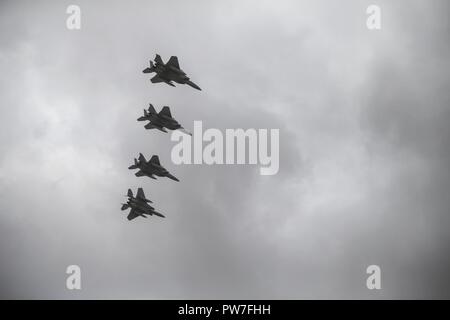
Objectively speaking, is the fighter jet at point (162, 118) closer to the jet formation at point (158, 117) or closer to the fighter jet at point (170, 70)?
the jet formation at point (158, 117)

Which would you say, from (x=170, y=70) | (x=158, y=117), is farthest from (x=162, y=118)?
(x=170, y=70)

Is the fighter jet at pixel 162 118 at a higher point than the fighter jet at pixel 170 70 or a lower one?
→ lower

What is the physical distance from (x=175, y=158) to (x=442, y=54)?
187 ft

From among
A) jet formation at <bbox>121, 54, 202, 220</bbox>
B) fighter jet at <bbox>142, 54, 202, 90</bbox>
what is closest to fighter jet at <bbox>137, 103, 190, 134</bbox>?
jet formation at <bbox>121, 54, 202, 220</bbox>

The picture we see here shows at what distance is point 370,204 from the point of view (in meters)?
161

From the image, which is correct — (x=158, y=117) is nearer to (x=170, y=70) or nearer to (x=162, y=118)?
(x=162, y=118)

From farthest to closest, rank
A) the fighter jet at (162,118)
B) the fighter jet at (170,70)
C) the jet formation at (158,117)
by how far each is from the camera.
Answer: the fighter jet at (162,118), the jet formation at (158,117), the fighter jet at (170,70)

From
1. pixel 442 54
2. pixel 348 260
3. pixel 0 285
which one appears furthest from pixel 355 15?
pixel 0 285

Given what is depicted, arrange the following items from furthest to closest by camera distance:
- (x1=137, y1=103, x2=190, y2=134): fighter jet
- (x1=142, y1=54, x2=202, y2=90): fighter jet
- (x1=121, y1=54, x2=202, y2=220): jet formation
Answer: (x1=137, y1=103, x2=190, y2=134): fighter jet → (x1=121, y1=54, x2=202, y2=220): jet formation → (x1=142, y1=54, x2=202, y2=90): fighter jet

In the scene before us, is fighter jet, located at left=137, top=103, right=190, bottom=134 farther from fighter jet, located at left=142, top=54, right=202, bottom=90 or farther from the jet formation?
fighter jet, located at left=142, top=54, right=202, bottom=90

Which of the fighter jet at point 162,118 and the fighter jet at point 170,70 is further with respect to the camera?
the fighter jet at point 162,118

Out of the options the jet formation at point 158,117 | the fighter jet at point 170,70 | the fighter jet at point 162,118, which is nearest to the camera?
the fighter jet at point 170,70

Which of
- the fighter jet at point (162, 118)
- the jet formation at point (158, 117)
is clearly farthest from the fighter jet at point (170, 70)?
the fighter jet at point (162, 118)

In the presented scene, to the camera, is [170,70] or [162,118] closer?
[170,70]
